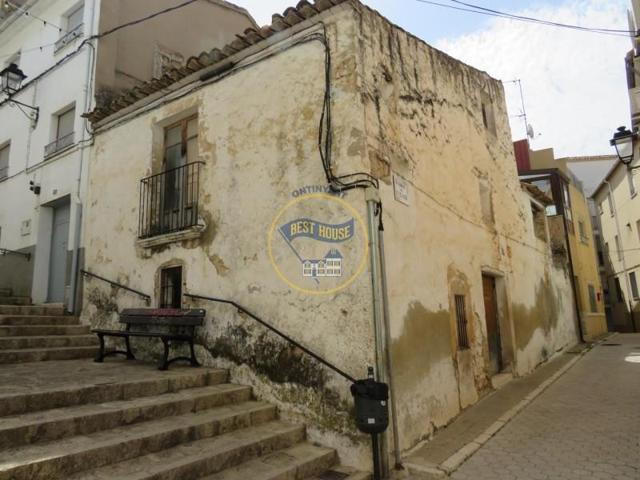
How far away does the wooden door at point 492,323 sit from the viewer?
8.12 m

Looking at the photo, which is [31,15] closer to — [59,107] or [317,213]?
[59,107]

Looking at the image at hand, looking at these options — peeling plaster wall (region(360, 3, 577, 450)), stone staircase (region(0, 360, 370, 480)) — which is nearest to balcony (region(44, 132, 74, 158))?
stone staircase (region(0, 360, 370, 480))

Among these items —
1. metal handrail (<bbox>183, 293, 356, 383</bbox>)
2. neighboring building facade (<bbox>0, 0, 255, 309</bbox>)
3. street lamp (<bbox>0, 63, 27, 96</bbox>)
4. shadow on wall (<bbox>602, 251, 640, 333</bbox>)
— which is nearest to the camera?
metal handrail (<bbox>183, 293, 356, 383</bbox>)

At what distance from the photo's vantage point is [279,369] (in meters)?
5.23

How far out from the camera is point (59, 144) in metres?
9.42

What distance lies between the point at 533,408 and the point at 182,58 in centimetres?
976

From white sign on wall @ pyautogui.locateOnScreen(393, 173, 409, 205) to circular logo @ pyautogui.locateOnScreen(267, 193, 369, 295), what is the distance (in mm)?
795

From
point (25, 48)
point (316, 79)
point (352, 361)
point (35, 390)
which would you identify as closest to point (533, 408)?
point (352, 361)

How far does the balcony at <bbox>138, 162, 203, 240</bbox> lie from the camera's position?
677 centimetres

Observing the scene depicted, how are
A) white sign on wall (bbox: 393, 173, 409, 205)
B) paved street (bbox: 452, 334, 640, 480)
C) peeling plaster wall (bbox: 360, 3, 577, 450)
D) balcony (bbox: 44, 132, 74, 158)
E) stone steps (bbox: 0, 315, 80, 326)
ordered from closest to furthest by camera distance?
paved street (bbox: 452, 334, 640, 480) → peeling plaster wall (bbox: 360, 3, 577, 450) → white sign on wall (bbox: 393, 173, 409, 205) → stone steps (bbox: 0, 315, 80, 326) → balcony (bbox: 44, 132, 74, 158)

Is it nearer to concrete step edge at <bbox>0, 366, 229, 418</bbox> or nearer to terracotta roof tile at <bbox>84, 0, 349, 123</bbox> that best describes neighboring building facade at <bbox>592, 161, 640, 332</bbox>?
terracotta roof tile at <bbox>84, 0, 349, 123</bbox>

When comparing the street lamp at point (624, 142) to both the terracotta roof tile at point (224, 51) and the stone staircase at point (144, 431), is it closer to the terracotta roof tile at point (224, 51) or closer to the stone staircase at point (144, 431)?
the terracotta roof tile at point (224, 51)

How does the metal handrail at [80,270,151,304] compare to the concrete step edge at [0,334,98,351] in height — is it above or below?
above

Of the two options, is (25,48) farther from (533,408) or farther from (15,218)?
(533,408)
